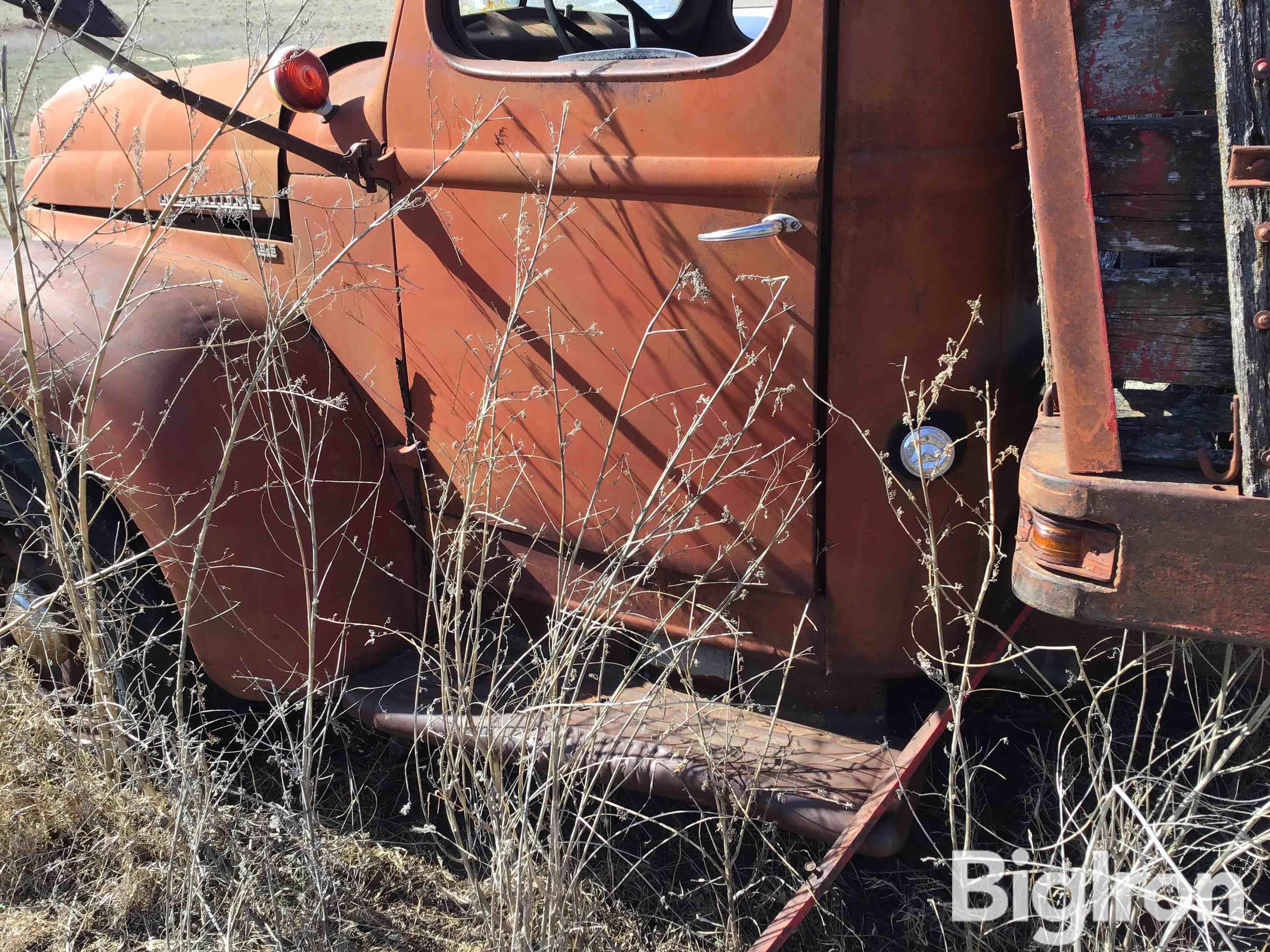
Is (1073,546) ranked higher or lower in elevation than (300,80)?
lower

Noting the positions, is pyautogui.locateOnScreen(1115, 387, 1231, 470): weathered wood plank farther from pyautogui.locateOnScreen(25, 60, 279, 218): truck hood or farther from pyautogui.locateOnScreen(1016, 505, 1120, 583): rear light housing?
pyautogui.locateOnScreen(25, 60, 279, 218): truck hood

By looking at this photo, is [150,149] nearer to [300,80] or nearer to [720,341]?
[300,80]

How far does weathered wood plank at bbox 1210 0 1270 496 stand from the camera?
4.08 ft

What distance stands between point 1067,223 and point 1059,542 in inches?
17.7

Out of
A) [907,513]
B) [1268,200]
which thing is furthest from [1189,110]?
[907,513]

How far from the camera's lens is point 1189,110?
4.41ft

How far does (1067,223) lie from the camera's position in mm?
1360

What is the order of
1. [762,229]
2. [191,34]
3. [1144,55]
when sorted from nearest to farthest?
[1144,55]
[762,229]
[191,34]

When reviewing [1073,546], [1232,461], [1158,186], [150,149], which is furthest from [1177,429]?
[150,149]

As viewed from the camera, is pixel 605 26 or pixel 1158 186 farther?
pixel 605 26

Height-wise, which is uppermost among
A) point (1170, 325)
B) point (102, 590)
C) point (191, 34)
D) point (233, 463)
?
point (191, 34)

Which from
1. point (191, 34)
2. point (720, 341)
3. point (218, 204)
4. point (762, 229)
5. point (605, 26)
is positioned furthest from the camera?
point (191, 34)

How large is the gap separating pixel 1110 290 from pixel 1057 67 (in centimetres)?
32

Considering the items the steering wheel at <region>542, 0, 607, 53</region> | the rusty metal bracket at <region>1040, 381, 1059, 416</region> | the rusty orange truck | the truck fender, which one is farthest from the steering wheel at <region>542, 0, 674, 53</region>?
the rusty metal bracket at <region>1040, 381, 1059, 416</region>
